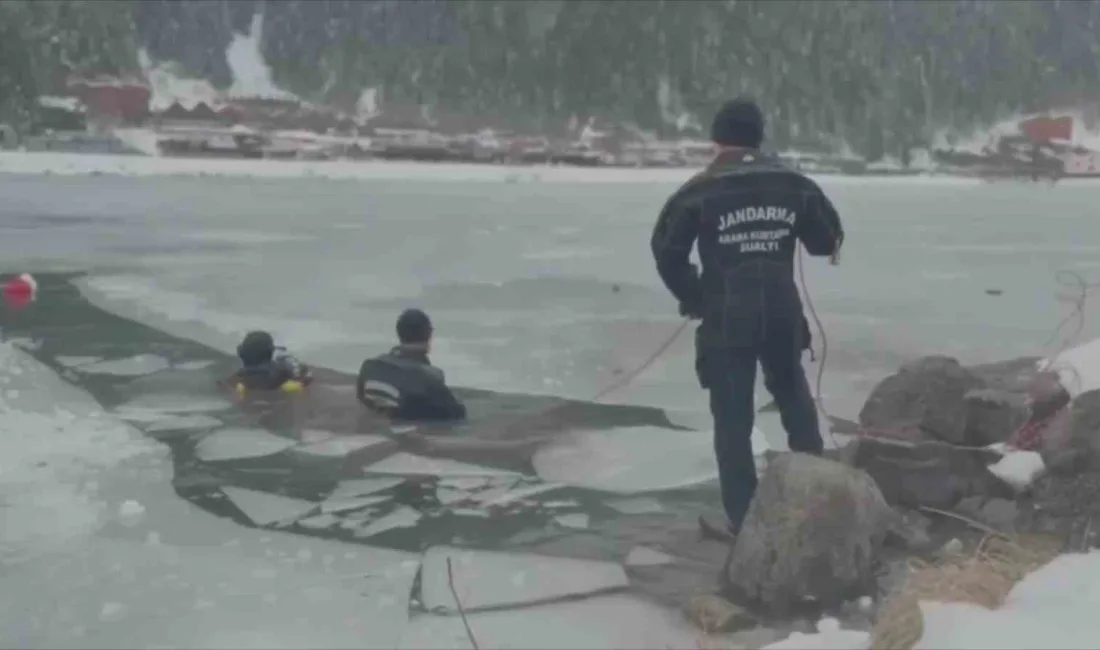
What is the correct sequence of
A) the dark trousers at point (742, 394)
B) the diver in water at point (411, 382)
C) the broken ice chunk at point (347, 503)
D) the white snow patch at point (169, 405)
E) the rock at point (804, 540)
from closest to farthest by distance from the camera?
the rock at point (804, 540) → the dark trousers at point (742, 394) → the broken ice chunk at point (347, 503) → the diver in water at point (411, 382) → the white snow patch at point (169, 405)

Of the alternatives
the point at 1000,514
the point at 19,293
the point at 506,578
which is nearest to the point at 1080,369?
the point at 1000,514

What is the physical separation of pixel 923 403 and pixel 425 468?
195 cm

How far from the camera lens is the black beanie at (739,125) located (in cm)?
377

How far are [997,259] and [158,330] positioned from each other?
1066 cm

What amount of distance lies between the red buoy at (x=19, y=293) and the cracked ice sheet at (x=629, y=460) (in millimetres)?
5975

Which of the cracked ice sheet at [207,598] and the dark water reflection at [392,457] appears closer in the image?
the cracked ice sheet at [207,598]

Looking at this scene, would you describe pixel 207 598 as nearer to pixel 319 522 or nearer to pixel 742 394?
pixel 319 522

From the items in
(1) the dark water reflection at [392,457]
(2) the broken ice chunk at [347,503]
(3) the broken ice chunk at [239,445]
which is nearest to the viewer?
(1) the dark water reflection at [392,457]

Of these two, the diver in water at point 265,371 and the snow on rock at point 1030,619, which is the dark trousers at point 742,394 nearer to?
the snow on rock at point 1030,619

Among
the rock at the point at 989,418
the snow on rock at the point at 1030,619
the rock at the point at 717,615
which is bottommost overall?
the rock at the point at 717,615

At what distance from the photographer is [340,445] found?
5.29 meters

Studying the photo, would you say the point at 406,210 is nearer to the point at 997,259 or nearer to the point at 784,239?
the point at 997,259

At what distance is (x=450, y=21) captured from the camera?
59.2 meters

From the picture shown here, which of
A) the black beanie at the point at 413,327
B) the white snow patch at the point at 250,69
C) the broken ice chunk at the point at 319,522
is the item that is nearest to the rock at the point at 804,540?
the broken ice chunk at the point at 319,522
